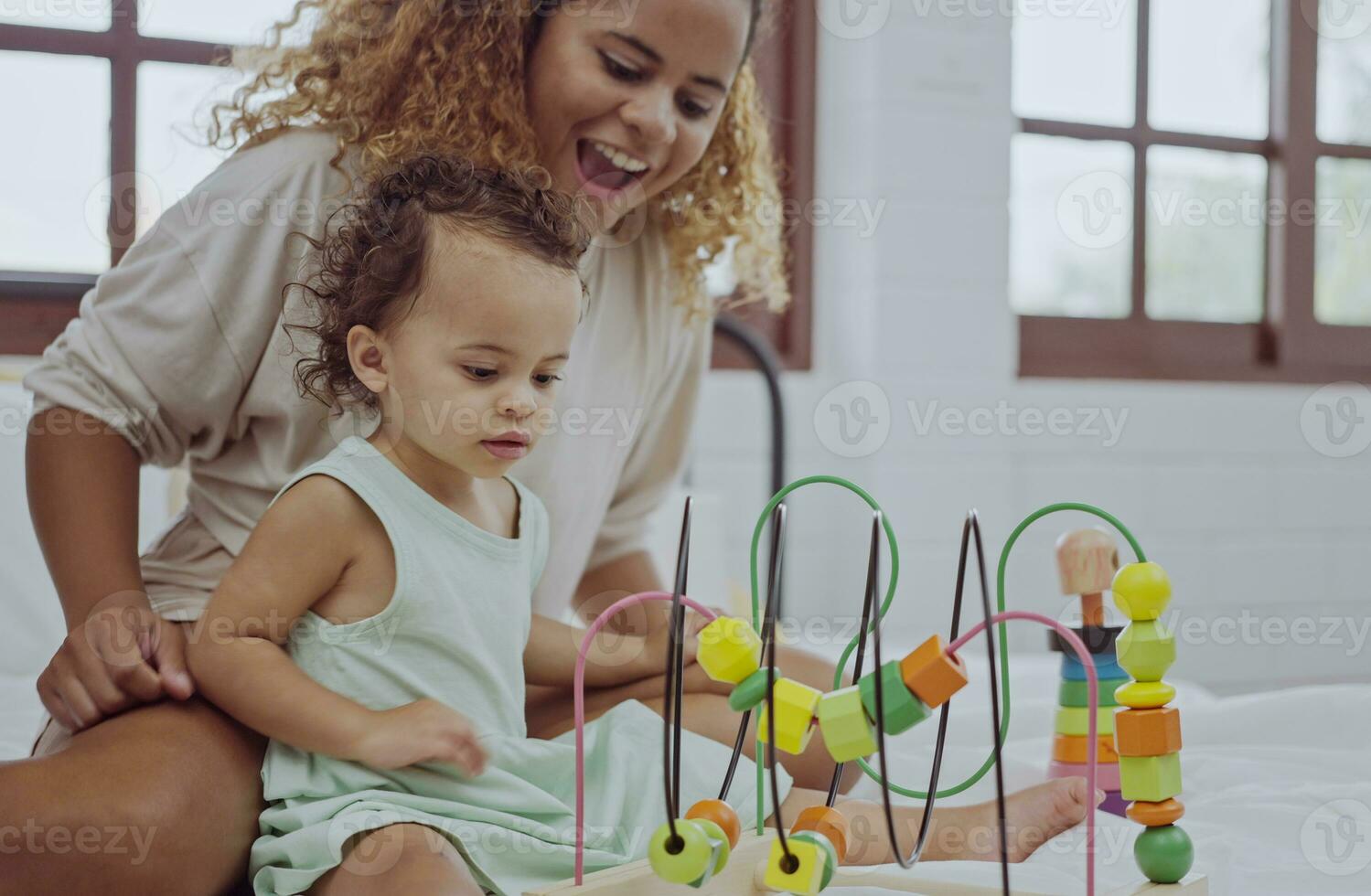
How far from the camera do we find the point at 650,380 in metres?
1.26

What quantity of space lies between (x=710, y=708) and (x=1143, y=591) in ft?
1.33

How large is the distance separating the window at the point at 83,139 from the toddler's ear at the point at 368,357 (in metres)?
1.26

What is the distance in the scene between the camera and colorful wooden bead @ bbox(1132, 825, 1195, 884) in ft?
2.26

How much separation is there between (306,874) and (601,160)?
60 centimetres

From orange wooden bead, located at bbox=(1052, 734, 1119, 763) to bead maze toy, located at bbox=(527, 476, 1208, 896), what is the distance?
278mm

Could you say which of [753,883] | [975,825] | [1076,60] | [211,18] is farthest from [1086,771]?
[1076,60]

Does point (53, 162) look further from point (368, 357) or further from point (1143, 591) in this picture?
point (1143, 591)

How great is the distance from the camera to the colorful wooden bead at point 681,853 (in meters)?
0.60

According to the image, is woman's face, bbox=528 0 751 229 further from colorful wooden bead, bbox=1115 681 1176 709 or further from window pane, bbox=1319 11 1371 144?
window pane, bbox=1319 11 1371 144

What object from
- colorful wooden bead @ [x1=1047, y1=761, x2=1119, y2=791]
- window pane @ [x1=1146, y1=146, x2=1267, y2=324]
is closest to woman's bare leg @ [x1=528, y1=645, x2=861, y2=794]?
colorful wooden bead @ [x1=1047, y1=761, x2=1119, y2=791]


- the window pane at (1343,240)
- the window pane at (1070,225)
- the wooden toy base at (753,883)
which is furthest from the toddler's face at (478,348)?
the window pane at (1343,240)

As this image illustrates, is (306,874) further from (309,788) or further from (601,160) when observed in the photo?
(601,160)

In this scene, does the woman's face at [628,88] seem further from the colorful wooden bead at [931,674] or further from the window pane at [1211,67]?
the window pane at [1211,67]

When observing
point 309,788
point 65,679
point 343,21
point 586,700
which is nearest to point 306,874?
point 309,788
